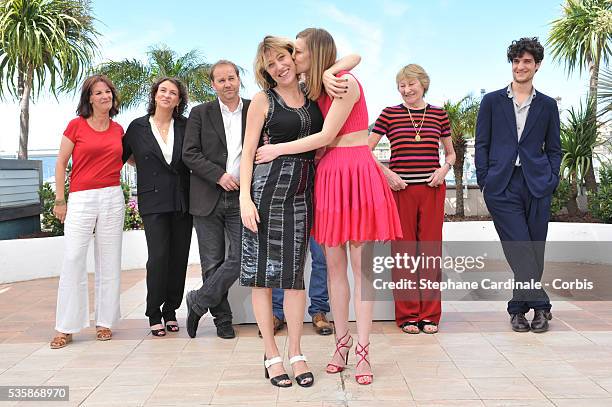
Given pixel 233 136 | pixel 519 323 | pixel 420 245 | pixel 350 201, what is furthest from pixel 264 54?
pixel 519 323

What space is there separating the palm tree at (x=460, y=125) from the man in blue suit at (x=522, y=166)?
299 inches

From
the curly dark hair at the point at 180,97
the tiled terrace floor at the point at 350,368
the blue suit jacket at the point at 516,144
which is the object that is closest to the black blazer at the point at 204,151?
the curly dark hair at the point at 180,97

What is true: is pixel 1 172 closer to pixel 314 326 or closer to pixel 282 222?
pixel 314 326

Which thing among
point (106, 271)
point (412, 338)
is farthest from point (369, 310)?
point (106, 271)

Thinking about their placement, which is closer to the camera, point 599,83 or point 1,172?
point 1,172

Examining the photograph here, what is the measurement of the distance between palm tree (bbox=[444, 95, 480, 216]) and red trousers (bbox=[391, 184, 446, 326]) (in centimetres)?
778

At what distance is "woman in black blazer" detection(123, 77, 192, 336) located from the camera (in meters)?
3.90

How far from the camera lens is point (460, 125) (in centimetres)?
1155

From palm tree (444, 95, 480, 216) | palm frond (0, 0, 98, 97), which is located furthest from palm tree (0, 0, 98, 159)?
palm tree (444, 95, 480, 216)

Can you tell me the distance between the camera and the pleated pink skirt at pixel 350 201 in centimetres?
292

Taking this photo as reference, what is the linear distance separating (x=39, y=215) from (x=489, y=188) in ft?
23.1

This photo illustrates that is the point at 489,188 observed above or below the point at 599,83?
below

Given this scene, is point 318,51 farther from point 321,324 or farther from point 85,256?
point 85,256

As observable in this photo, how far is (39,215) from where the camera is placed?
A: 9.02 metres
